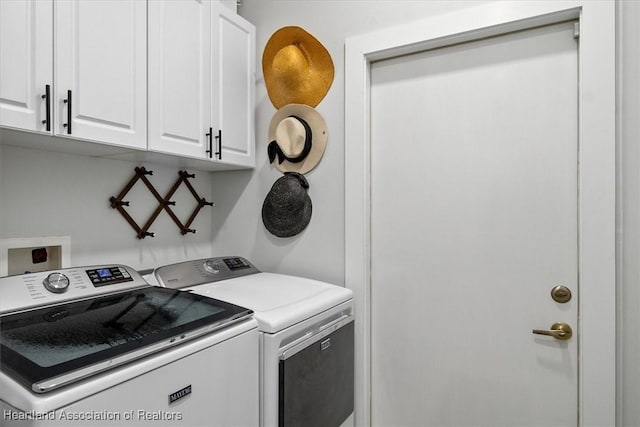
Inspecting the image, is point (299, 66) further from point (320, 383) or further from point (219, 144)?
point (320, 383)

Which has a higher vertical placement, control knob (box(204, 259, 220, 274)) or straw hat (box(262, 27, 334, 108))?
straw hat (box(262, 27, 334, 108))

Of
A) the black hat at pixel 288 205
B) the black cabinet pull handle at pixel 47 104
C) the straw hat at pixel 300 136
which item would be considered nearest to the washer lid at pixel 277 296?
the black hat at pixel 288 205

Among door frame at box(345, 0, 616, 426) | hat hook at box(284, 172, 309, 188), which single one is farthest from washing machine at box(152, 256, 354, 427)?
door frame at box(345, 0, 616, 426)

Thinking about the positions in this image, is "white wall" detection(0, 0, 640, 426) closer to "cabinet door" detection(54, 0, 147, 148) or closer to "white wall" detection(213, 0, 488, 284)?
"white wall" detection(213, 0, 488, 284)

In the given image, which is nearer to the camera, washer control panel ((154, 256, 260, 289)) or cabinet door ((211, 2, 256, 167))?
washer control panel ((154, 256, 260, 289))

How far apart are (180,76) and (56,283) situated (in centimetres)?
92

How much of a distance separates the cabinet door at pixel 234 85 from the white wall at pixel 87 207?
382mm

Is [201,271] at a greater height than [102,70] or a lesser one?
lesser

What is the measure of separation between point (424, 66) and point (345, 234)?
847mm

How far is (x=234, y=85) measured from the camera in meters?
1.88

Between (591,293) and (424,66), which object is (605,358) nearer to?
(591,293)

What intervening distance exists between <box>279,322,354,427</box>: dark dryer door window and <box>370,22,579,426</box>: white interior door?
0.23 metres

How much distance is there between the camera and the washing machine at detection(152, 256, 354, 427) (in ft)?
4.12

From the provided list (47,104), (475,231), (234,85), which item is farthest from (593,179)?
(47,104)
